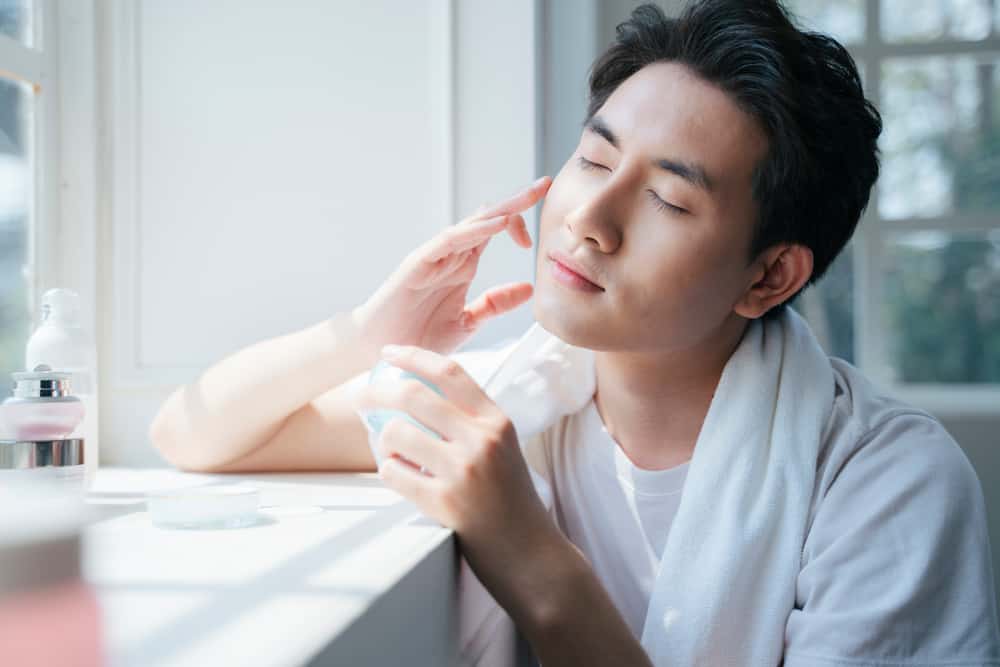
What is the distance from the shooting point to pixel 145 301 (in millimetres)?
1646

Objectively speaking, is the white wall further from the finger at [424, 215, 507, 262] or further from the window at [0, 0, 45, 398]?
the finger at [424, 215, 507, 262]

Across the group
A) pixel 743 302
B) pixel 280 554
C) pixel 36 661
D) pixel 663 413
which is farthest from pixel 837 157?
pixel 36 661

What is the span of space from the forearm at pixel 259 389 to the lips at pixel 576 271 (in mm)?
309

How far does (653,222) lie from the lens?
3.37 ft

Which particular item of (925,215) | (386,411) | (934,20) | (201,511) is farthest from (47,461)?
(934,20)

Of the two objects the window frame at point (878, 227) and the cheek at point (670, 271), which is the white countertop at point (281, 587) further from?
the window frame at point (878, 227)

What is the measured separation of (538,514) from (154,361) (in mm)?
1039

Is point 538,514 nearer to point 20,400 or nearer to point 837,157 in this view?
point 20,400

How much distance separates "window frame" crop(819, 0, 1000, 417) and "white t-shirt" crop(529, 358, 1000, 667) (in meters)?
1.22

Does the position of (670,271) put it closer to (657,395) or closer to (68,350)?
(657,395)

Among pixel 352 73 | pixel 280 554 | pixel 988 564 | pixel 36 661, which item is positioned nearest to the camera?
pixel 36 661

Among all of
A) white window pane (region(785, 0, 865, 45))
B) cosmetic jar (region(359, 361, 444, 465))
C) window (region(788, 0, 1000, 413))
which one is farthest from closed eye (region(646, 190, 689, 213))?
white window pane (region(785, 0, 865, 45))

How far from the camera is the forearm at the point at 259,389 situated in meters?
1.23

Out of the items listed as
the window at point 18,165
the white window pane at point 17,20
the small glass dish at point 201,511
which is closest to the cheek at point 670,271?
the small glass dish at point 201,511
